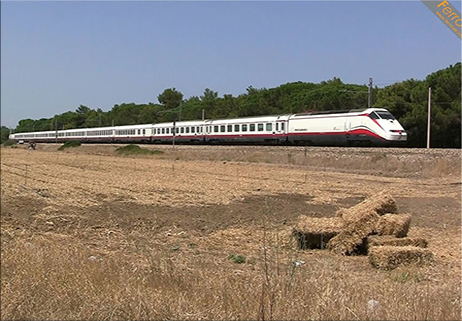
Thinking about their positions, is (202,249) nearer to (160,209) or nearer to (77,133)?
(160,209)

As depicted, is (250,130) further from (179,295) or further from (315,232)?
(179,295)

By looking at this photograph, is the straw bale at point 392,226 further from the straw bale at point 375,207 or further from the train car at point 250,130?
the train car at point 250,130

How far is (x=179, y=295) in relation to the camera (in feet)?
16.2

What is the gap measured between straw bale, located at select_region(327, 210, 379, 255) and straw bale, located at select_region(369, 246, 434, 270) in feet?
3.18

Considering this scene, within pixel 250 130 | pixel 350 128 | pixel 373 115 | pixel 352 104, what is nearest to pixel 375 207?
pixel 373 115

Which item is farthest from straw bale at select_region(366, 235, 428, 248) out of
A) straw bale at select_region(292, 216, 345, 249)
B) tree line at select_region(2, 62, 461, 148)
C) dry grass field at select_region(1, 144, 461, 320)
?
tree line at select_region(2, 62, 461, 148)

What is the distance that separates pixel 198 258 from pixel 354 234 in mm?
2887

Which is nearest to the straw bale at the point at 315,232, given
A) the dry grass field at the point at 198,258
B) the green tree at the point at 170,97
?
the dry grass field at the point at 198,258

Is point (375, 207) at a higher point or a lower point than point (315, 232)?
higher

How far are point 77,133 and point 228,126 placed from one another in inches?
1401

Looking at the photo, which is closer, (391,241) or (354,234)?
(391,241)

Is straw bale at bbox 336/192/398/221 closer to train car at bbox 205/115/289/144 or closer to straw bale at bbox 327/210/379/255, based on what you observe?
straw bale at bbox 327/210/379/255

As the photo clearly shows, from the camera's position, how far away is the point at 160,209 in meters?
12.8

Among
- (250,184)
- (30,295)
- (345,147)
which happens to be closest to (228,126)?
(345,147)
